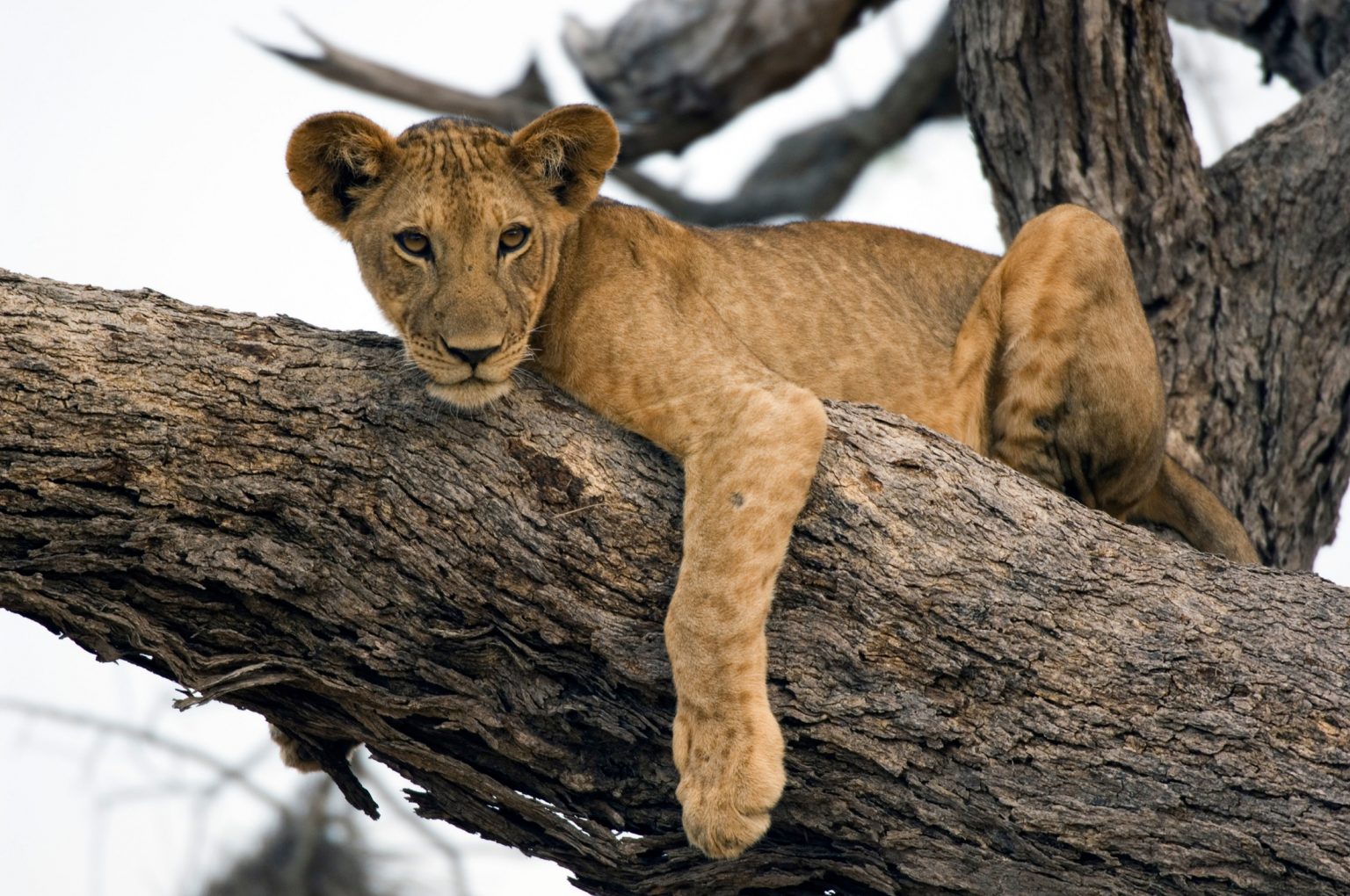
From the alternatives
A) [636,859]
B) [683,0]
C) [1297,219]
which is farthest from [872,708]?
[683,0]

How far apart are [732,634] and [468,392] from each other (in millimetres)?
1050

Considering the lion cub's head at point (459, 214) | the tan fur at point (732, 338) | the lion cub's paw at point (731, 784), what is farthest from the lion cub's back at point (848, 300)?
the lion cub's paw at point (731, 784)

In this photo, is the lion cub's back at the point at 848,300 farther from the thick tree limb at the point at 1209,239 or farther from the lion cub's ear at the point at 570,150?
the thick tree limb at the point at 1209,239

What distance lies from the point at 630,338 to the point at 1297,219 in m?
3.55

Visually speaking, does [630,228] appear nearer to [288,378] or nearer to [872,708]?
[288,378]

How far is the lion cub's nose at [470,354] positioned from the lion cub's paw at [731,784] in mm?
1222

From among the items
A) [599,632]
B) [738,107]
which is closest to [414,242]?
[599,632]

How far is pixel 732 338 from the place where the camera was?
481 cm

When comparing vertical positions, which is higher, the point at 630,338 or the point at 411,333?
the point at 630,338

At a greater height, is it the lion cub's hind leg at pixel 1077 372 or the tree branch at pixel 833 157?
the tree branch at pixel 833 157

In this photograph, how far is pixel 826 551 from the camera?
4.12 meters

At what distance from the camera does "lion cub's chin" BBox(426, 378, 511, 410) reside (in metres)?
4.11

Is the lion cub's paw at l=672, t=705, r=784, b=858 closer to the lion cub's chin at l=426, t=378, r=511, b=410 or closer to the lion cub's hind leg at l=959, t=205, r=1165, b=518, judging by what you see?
the lion cub's chin at l=426, t=378, r=511, b=410

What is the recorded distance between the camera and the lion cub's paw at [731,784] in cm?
383
